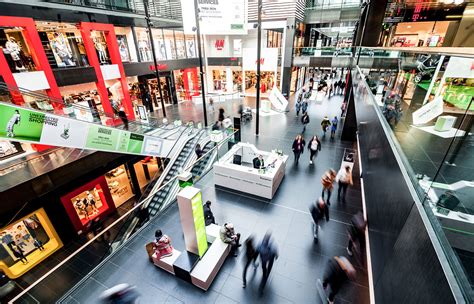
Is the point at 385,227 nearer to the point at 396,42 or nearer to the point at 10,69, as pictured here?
the point at 10,69

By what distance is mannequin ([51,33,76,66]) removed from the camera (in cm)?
1184

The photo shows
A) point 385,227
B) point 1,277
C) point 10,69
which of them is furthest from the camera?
point 10,69

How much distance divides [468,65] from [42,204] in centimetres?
1246

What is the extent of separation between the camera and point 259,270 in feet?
17.7

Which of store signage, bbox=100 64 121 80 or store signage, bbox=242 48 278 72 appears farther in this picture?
store signage, bbox=242 48 278 72

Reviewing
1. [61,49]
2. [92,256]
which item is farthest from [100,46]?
[92,256]

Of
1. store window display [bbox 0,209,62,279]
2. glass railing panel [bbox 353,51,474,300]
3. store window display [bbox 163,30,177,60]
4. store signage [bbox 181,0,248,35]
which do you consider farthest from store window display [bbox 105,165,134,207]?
glass railing panel [bbox 353,51,474,300]

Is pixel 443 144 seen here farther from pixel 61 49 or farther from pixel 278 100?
pixel 61 49

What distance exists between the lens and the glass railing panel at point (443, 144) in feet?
4.78

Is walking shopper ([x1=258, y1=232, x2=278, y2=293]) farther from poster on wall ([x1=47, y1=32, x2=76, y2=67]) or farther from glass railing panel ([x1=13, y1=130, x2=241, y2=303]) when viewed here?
A: poster on wall ([x1=47, y1=32, x2=76, y2=67])

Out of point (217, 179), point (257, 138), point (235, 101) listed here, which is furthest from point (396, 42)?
point (217, 179)

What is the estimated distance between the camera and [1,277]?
24.3ft

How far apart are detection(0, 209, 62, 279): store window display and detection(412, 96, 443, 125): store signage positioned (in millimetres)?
12278

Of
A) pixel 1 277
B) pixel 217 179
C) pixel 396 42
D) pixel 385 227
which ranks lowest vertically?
pixel 1 277
